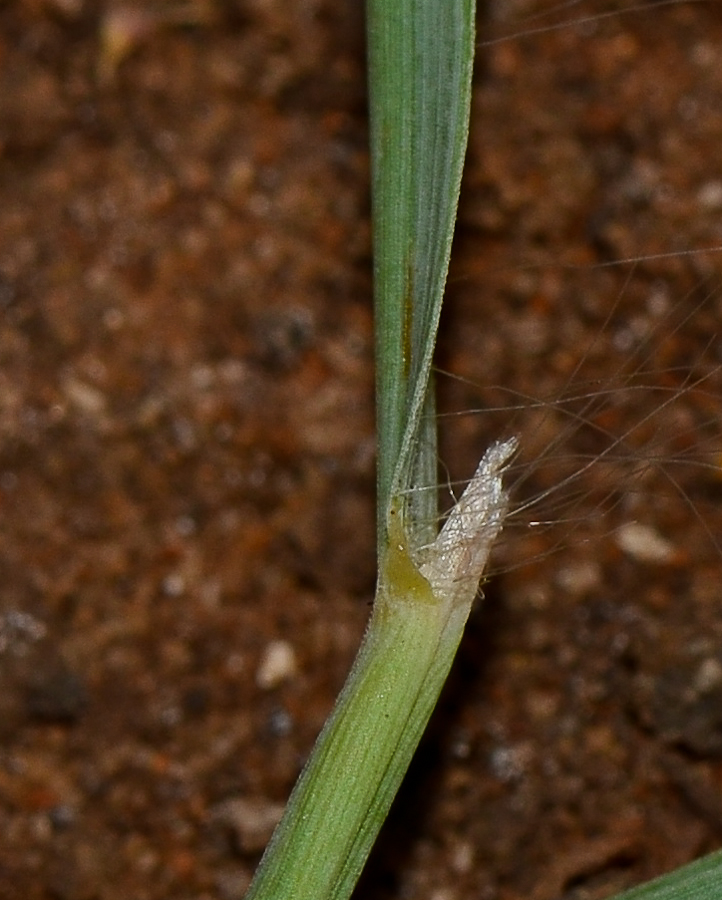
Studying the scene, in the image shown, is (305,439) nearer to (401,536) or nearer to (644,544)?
(644,544)

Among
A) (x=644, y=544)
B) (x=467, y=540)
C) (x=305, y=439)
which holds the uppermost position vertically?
(x=467, y=540)

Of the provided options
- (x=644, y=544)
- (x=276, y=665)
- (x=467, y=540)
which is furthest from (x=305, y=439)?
(x=467, y=540)

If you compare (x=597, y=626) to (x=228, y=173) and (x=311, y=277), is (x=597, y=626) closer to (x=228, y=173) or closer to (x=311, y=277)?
(x=311, y=277)

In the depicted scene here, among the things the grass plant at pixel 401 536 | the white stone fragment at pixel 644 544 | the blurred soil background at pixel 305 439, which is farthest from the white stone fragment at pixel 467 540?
the white stone fragment at pixel 644 544

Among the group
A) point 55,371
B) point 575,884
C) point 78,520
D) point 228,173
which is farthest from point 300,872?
point 228,173

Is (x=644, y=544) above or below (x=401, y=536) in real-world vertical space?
below

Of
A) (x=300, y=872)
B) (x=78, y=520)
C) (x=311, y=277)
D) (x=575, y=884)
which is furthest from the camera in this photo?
(x=311, y=277)

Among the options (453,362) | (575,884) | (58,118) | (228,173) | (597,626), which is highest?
(58,118)
